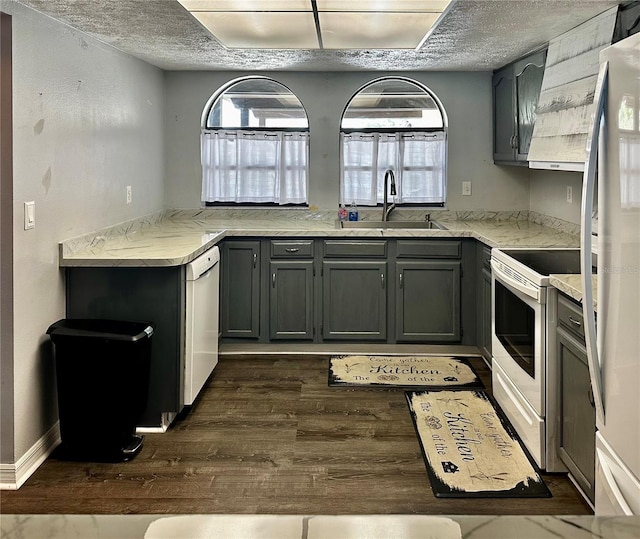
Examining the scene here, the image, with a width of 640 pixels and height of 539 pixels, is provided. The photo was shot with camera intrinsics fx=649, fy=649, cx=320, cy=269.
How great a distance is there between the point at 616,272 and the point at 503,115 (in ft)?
11.7

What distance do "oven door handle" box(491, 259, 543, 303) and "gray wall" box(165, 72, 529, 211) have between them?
191cm

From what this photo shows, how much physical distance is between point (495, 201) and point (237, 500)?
11.5 feet

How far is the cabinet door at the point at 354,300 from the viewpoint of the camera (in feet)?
15.3

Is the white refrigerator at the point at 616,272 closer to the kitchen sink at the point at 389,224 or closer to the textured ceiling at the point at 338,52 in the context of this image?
the textured ceiling at the point at 338,52

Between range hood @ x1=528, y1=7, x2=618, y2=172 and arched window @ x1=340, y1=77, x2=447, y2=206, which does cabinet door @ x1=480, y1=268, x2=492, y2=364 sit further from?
arched window @ x1=340, y1=77, x2=447, y2=206

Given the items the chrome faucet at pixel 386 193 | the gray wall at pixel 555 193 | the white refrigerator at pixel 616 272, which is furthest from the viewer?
the chrome faucet at pixel 386 193

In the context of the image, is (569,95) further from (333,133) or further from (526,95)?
(333,133)

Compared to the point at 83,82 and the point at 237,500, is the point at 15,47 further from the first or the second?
the point at 237,500

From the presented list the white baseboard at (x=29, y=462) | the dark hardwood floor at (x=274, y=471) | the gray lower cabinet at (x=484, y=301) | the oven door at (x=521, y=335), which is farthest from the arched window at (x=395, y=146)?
the white baseboard at (x=29, y=462)

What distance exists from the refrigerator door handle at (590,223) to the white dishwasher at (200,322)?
7.01 feet

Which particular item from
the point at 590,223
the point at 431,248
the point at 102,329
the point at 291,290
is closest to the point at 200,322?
the point at 102,329

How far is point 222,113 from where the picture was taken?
543 cm

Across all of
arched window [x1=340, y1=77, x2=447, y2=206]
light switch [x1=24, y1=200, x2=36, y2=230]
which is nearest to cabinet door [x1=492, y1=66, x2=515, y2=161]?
arched window [x1=340, y1=77, x2=447, y2=206]

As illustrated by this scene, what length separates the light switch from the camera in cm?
281
